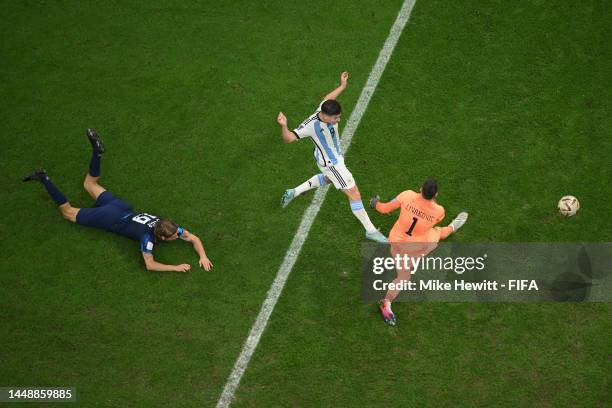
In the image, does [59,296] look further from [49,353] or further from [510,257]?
[510,257]

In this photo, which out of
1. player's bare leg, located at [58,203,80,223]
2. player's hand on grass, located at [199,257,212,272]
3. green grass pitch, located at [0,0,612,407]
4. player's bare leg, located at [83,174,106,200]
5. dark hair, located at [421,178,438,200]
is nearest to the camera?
dark hair, located at [421,178,438,200]

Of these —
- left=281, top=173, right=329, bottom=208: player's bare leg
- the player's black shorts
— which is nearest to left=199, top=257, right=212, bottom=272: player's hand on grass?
the player's black shorts

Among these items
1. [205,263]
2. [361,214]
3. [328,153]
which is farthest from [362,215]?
[205,263]

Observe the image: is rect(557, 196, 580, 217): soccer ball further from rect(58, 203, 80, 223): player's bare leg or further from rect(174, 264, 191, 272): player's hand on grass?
rect(58, 203, 80, 223): player's bare leg

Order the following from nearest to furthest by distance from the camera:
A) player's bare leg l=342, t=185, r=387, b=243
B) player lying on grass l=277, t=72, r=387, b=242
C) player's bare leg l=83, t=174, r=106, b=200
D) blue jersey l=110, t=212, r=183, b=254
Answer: player lying on grass l=277, t=72, r=387, b=242 < player's bare leg l=342, t=185, r=387, b=243 < blue jersey l=110, t=212, r=183, b=254 < player's bare leg l=83, t=174, r=106, b=200

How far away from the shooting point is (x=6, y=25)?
39.0 ft

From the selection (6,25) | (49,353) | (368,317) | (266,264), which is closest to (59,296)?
(49,353)

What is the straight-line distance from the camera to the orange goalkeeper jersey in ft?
26.8

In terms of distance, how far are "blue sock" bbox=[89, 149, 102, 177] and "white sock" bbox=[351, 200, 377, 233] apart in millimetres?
3825

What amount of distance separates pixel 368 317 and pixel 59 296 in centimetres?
439

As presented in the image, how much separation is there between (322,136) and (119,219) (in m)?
3.26

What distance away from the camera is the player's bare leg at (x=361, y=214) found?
927 centimetres

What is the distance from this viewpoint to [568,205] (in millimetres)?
9547

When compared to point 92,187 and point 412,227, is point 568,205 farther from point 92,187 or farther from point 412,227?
Answer: point 92,187
